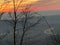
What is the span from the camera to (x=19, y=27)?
63.7ft

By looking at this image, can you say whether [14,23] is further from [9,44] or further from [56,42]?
[56,42]

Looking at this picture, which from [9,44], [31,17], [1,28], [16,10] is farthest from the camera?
[9,44]

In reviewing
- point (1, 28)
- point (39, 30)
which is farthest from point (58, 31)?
point (1, 28)

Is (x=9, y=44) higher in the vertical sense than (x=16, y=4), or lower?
lower

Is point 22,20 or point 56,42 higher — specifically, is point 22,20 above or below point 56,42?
above

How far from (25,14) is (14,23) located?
116 centimetres

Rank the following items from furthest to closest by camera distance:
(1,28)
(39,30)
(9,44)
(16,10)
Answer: (39,30)
(9,44)
(1,28)
(16,10)

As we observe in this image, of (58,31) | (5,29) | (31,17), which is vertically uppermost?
(31,17)

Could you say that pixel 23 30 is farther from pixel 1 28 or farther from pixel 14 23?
pixel 1 28

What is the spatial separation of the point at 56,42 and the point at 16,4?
8680 mm

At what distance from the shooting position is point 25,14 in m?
17.6

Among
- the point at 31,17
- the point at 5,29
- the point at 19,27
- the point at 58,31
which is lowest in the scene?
the point at 58,31

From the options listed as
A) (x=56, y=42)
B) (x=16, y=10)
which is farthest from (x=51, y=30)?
(x=16, y=10)

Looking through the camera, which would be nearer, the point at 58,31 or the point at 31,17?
the point at 31,17
